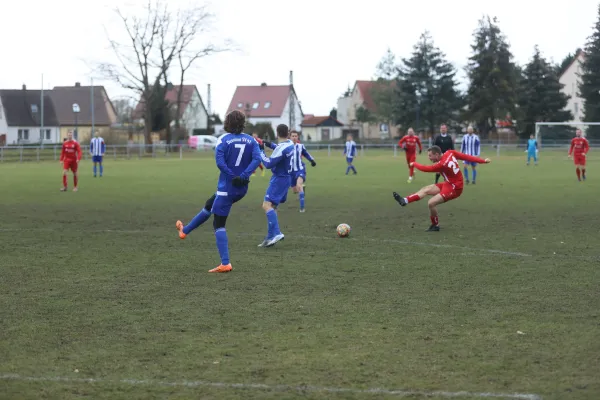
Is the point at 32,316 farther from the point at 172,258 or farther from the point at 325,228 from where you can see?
the point at 325,228

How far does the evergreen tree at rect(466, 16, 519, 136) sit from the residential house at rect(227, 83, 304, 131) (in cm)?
4060

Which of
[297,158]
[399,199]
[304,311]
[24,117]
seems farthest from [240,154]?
[24,117]

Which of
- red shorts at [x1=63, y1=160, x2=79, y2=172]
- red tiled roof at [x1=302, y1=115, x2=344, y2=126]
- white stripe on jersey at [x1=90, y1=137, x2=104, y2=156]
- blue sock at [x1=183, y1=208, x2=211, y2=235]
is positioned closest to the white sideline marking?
blue sock at [x1=183, y1=208, x2=211, y2=235]

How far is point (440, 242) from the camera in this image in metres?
13.4

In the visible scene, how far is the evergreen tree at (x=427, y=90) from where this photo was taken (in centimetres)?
8588

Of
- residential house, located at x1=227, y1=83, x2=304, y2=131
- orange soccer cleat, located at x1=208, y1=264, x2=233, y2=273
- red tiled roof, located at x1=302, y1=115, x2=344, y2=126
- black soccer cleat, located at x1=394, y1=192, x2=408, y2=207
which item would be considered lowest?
orange soccer cleat, located at x1=208, y1=264, x2=233, y2=273

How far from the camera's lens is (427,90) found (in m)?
86.1

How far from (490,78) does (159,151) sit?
37.1 meters

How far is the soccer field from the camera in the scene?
5.75 m

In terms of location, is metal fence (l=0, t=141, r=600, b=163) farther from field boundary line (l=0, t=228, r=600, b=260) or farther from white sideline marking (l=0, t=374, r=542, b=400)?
white sideline marking (l=0, t=374, r=542, b=400)

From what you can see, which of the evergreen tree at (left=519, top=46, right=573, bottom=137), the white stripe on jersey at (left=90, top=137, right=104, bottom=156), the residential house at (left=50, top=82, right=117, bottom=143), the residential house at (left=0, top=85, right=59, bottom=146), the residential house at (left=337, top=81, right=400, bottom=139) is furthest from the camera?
the residential house at (left=337, top=81, right=400, bottom=139)

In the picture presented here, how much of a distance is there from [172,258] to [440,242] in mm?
4327

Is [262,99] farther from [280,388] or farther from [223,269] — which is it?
[280,388]

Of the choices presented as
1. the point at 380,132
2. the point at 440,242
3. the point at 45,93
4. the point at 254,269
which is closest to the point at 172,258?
the point at 254,269
